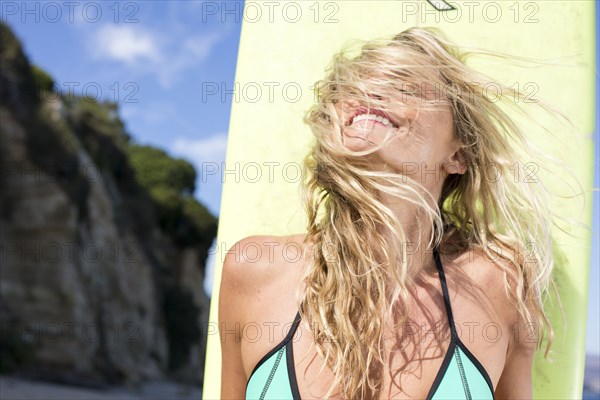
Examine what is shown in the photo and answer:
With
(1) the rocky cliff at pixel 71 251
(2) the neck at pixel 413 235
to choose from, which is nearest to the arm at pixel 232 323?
(2) the neck at pixel 413 235

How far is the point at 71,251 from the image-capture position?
36.7ft

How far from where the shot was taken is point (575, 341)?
175 centimetres

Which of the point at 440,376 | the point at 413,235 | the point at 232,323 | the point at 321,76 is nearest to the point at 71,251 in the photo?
the point at 321,76

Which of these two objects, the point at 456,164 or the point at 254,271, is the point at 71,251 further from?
the point at 456,164

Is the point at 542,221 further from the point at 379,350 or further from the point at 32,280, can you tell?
the point at 32,280

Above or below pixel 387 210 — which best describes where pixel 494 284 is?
below

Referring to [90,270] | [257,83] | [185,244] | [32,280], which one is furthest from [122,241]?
[257,83]

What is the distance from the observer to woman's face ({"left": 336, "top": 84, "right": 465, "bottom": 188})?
137cm

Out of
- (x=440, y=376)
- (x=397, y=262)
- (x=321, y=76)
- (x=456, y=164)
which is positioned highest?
(x=321, y=76)

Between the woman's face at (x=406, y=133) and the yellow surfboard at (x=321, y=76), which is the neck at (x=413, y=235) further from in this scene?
the yellow surfboard at (x=321, y=76)

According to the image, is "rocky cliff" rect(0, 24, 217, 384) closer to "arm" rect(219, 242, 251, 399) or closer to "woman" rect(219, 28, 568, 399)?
"arm" rect(219, 242, 251, 399)

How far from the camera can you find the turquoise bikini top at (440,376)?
131 cm

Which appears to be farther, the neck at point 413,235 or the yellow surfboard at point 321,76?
the yellow surfboard at point 321,76

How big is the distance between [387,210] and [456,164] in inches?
9.0
